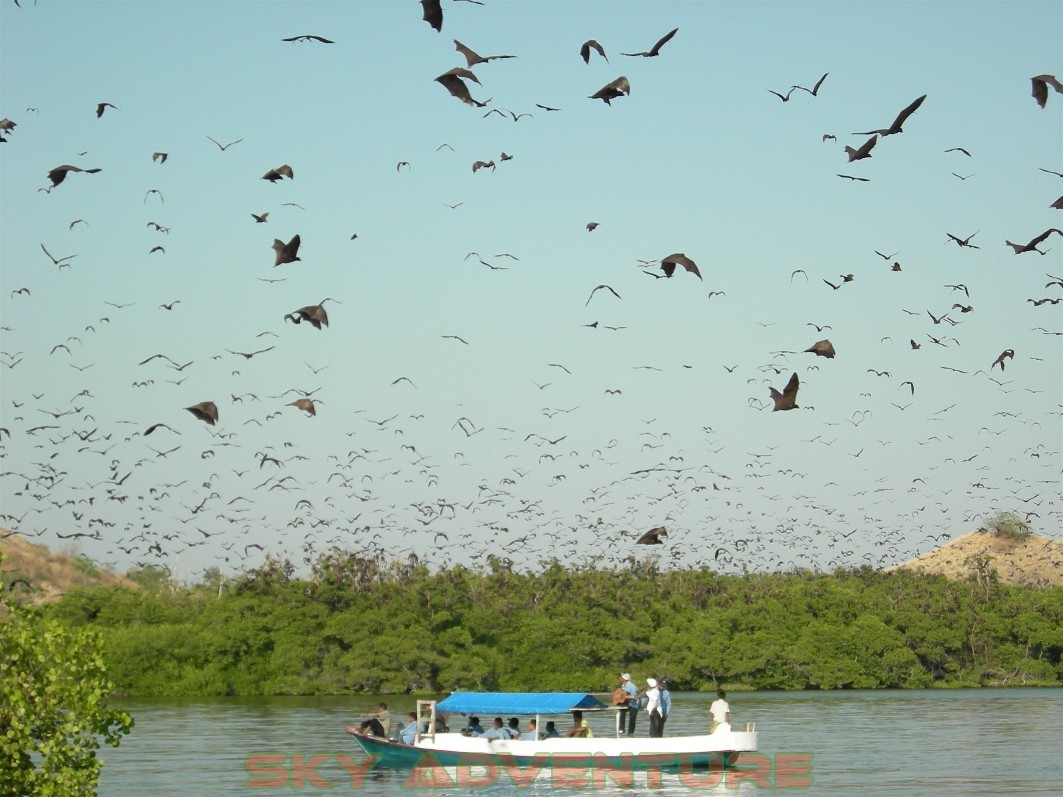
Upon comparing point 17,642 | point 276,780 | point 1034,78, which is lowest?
point 276,780

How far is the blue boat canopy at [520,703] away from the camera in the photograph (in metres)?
35.9

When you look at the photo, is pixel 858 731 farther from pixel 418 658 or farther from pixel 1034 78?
pixel 1034 78

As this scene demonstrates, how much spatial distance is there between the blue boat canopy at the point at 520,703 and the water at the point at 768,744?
2169 mm

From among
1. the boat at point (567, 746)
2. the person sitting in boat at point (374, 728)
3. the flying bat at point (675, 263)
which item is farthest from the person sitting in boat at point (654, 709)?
the flying bat at point (675, 263)

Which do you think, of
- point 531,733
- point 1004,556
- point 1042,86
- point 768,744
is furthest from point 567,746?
point 1004,556

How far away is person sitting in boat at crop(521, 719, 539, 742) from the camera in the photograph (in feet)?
121

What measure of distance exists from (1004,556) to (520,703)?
14969 cm

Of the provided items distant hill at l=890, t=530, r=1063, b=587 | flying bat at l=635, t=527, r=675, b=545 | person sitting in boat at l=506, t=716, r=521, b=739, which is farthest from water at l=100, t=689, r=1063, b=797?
distant hill at l=890, t=530, r=1063, b=587

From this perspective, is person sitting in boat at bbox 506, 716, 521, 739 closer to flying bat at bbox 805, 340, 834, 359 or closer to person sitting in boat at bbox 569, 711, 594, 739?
person sitting in boat at bbox 569, 711, 594, 739

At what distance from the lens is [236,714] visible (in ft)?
218

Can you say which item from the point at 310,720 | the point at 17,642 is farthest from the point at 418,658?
the point at 17,642

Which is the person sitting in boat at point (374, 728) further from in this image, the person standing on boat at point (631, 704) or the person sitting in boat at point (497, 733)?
the person standing on boat at point (631, 704)

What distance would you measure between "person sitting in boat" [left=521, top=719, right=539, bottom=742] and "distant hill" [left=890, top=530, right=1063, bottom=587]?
129753mm

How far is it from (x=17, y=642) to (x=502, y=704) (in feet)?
62.3
